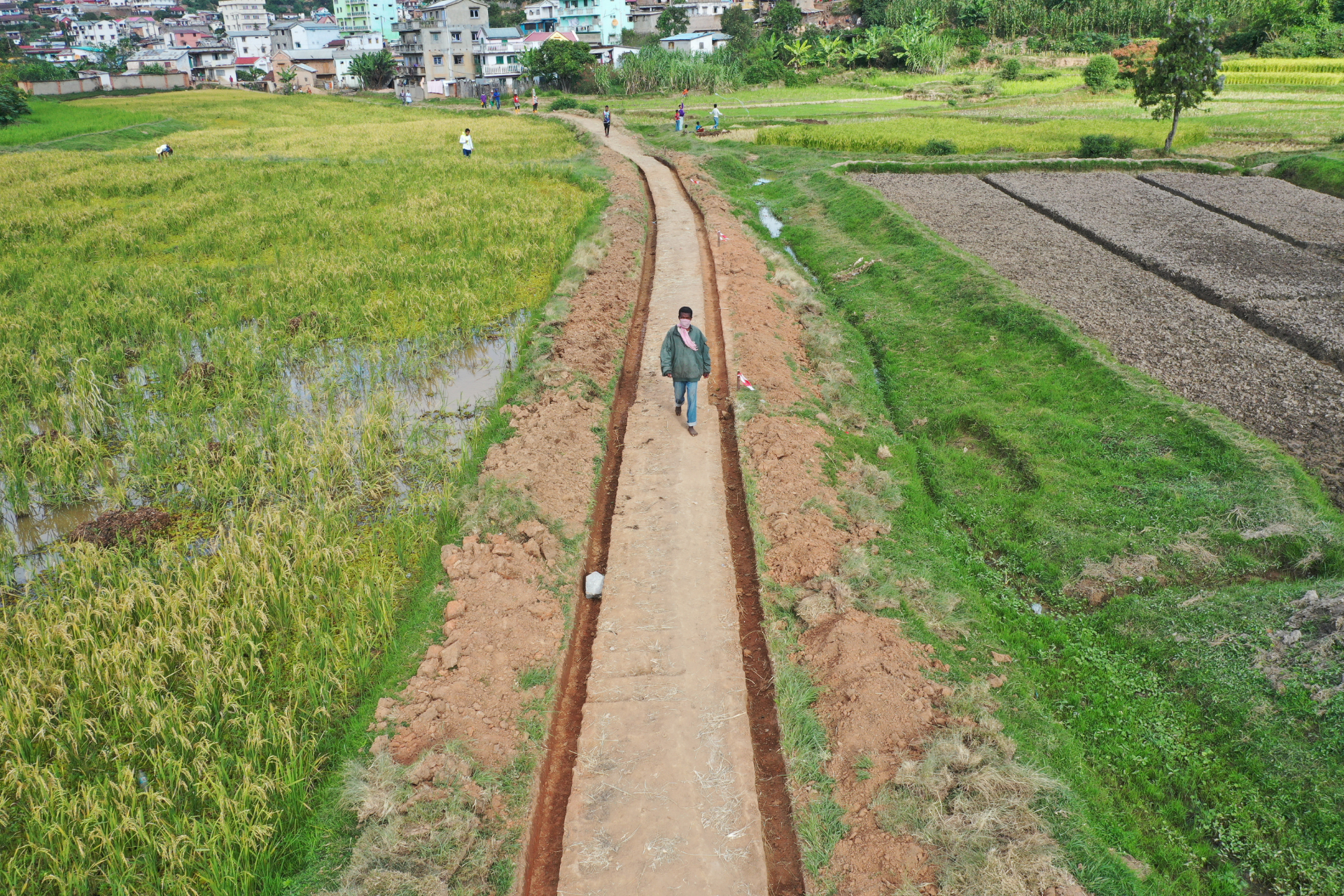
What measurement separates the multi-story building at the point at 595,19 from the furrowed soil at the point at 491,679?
337 feet

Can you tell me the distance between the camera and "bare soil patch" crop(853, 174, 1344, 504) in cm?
1208

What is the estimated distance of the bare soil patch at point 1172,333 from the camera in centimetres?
1208

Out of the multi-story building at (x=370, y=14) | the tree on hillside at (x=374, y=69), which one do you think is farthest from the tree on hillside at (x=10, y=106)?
the multi-story building at (x=370, y=14)

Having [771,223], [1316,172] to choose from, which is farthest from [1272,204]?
[771,223]

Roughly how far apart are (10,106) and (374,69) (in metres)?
45.2

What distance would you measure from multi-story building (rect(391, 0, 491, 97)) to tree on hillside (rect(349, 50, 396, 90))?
15.5ft

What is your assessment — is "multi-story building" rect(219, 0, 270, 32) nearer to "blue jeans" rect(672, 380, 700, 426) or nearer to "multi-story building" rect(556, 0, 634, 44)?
"multi-story building" rect(556, 0, 634, 44)

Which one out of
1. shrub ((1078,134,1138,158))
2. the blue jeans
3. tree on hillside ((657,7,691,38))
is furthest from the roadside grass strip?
tree on hillside ((657,7,691,38))

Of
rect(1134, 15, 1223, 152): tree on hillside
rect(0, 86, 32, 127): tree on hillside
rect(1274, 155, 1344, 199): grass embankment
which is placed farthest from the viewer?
rect(0, 86, 32, 127): tree on hillside

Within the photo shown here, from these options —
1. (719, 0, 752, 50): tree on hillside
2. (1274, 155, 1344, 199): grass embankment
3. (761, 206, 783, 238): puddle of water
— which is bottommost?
(761, 206, 783, 238): puddle of water

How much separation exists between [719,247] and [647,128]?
91.5ft

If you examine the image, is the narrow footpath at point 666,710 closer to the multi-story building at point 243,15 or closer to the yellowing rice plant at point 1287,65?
the yellowing rice plant at point 1287,65

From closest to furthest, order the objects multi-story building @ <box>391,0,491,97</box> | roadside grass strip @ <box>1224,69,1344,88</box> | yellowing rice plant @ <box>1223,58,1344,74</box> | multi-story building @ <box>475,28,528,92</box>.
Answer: roadside grass strip @ <box>1224,69,1344,88</box>, yellowing rice plant @ <box>1223,58,1344,74</box>, multi-story building @ <box>391,0,491,97</box>, multi-story building @ <box>475,28,528,92</box>

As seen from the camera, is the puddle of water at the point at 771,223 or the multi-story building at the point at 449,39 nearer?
the puddle of water at the point at 771,223
